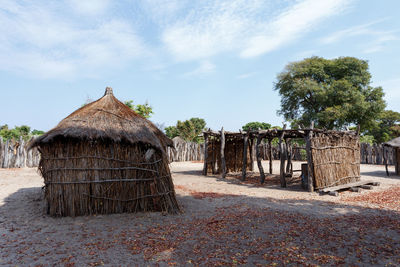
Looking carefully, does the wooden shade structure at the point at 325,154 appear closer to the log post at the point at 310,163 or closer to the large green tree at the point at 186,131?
the log post at the point at 310,163

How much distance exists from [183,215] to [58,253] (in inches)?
125

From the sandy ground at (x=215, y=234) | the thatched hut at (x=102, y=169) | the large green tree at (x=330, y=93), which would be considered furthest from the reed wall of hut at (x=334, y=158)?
A: the large green tree at (x=330, y=93)

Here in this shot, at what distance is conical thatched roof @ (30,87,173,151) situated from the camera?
6.66m

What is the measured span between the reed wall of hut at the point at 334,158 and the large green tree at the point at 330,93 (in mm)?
13604

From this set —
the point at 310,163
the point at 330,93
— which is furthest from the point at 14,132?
the point at 330,93

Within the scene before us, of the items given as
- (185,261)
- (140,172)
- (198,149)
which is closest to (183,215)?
(140,172)

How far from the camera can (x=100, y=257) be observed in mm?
4473

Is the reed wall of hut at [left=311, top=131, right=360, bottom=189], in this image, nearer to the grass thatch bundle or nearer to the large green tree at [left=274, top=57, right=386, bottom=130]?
the grass thatch bundle

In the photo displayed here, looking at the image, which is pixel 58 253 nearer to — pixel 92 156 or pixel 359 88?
pixel 92 156

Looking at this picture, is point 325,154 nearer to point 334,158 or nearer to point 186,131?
point 334,158

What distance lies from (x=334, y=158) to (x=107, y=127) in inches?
371

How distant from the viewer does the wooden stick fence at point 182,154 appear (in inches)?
657

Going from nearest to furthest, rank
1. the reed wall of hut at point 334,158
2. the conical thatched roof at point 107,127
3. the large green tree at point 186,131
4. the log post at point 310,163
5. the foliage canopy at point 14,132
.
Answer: the conical thatched roof at point 107,127 < the log post at point 310,163 < the reed wall of hut at point 334,158 < the foliage canopy at point 14,132 < the large green tree at point 186,131

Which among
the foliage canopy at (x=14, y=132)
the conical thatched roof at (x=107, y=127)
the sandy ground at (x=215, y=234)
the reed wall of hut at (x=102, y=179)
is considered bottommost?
the sandy ground at (x=215, y=234)
